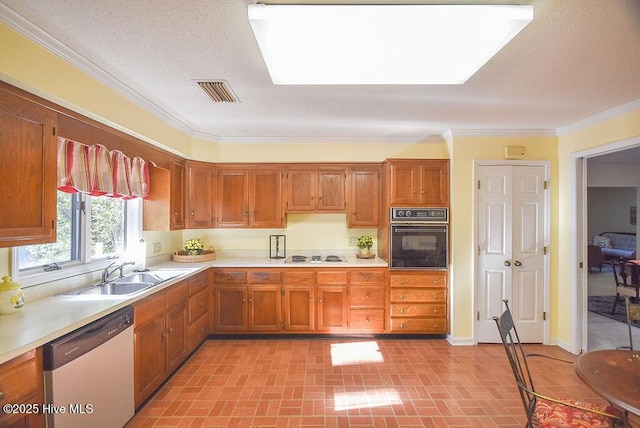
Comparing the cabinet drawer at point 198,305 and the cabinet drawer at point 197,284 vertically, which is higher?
the cabinet drawer at point 197,284

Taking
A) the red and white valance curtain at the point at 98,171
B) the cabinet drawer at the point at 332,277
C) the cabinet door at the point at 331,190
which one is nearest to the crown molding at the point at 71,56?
the red and white valance curtain at the point at 98,171

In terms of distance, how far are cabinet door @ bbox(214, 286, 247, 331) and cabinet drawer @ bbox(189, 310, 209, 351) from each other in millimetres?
148

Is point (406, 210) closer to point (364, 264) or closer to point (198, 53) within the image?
point (364, 264)

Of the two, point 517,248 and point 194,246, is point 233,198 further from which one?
point 517,248

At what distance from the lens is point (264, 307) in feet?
11.9

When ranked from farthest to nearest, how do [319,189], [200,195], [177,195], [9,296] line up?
1. [319,189]
2. [200,195]
3. [177,195]
4. [9,296]

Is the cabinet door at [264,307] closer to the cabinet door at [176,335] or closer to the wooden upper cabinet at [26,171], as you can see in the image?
the cabinet door at [176,335]

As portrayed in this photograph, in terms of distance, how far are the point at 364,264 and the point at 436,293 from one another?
93cm

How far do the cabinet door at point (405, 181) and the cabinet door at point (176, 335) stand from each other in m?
2.66

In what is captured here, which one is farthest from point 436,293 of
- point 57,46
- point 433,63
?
point 57,46

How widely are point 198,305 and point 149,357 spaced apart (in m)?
0.93

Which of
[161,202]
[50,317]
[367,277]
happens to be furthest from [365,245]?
[50,317]

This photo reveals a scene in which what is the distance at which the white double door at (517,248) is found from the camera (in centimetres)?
351

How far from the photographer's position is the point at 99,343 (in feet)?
5.98
